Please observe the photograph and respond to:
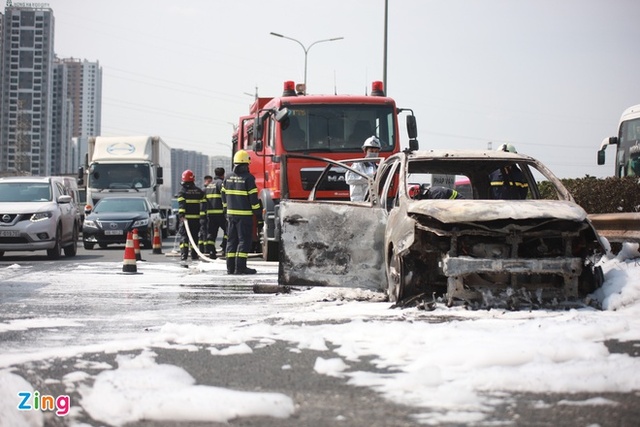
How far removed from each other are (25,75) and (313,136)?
9410 cm

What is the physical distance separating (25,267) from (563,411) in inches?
571

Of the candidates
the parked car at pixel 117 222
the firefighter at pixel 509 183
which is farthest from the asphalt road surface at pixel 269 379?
the parked car at pixel 117 222

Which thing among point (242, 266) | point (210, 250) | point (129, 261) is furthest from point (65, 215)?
point (242, 266)

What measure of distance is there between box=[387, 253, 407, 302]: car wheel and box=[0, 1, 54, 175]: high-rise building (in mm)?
88959

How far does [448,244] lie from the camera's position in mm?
9062

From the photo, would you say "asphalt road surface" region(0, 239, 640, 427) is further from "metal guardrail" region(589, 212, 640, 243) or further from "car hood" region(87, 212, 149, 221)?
"car hood" region(87, 212, 149, 221)

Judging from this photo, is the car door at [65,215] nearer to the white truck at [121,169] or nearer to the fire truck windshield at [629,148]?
the white truck at [121,169]

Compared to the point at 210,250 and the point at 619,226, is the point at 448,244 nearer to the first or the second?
the point at 619,226

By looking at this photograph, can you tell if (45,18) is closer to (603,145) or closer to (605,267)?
(603,145)

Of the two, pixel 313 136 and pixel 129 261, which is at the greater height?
pixel 313 136

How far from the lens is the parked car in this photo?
27.6 metres

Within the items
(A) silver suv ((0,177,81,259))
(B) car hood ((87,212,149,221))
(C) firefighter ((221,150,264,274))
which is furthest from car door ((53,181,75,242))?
(C) firefighter ((221,150,264,274))

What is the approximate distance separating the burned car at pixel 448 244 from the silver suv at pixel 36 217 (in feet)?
36.4

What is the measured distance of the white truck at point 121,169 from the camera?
3278cm
